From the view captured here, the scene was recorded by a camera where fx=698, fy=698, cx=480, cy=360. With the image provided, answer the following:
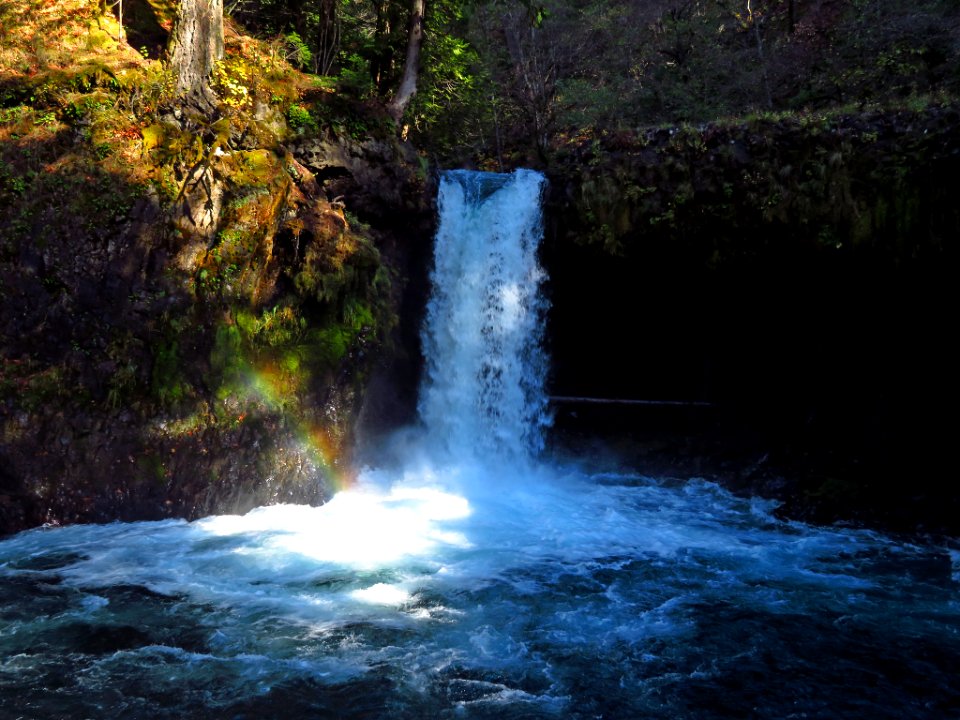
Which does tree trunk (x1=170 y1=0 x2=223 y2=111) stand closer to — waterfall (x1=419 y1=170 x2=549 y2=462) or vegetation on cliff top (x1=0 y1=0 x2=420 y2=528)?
vegetation on cliff top (x1=0 y1=0 x2=420 y2=528)

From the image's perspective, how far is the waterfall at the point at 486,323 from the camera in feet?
42.3

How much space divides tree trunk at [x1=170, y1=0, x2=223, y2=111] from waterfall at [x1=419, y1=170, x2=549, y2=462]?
4653 mm

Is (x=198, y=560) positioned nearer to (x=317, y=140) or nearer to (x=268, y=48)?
(x=317, y=140)

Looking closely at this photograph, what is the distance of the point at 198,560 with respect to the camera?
25.5 ft

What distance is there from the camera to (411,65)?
47.4ft

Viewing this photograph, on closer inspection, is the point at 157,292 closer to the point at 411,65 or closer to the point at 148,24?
the point at 148,24

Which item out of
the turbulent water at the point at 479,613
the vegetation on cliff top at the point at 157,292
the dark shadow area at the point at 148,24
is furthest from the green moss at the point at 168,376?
the dark shadow area at the point at 148,24

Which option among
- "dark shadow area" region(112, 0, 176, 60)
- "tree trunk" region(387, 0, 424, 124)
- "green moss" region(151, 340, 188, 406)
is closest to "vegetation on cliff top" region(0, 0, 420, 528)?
"green moss" region(151, 340, 188, 406)

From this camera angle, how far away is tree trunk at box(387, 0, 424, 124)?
46.4 ft

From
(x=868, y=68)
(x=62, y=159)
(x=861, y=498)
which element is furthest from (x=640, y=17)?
(x=62, y=159)

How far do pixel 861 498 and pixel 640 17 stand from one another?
642 inches

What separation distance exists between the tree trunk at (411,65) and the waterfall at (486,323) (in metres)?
1.86

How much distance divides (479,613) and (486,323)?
280 inches

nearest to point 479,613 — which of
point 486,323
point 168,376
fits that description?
point 168,376
